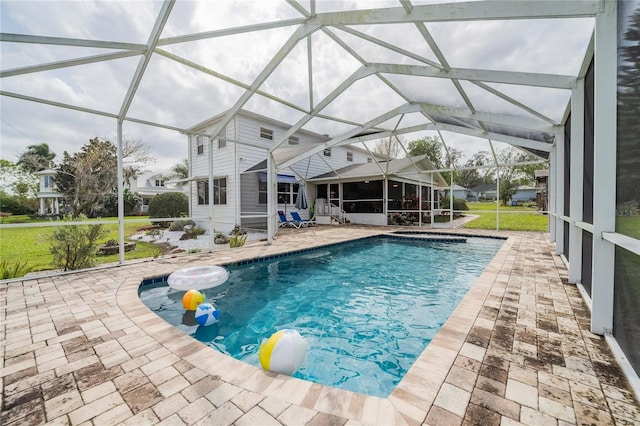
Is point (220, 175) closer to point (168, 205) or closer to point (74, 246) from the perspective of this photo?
point (168, 205)

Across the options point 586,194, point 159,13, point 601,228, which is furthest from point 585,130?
point 159,13

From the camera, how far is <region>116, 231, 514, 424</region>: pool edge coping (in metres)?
1.74

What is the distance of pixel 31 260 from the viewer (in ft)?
23.7

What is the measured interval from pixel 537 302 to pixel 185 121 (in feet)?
28.0

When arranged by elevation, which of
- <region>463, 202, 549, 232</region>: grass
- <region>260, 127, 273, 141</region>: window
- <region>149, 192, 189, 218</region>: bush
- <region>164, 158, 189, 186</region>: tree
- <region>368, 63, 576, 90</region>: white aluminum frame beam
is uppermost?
<region>164, 158, 189, 186</region>: tree

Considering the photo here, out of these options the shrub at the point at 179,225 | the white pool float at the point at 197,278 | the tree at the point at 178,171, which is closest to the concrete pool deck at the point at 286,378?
the white pool float at the point at 197,278

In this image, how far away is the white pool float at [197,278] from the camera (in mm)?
4559

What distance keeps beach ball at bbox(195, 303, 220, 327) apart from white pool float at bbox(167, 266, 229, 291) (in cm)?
81

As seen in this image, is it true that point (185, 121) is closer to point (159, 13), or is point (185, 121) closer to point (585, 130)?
point (159, 13)

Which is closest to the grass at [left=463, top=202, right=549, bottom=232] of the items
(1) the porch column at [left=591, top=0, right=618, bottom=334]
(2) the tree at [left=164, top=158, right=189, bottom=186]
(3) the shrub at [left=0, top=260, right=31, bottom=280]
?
(1) the porch column at [left=591, top=0, right=618, bottom=334]

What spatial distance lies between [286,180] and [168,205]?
669cm

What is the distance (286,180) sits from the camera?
13898mm

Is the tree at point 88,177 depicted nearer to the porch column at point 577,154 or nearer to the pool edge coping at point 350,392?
the pool edge coping at point 350,392

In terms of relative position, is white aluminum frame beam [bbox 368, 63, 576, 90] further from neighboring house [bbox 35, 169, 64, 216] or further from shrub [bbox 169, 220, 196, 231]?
neighboring house [bbox 35, 169, 64, 216]
